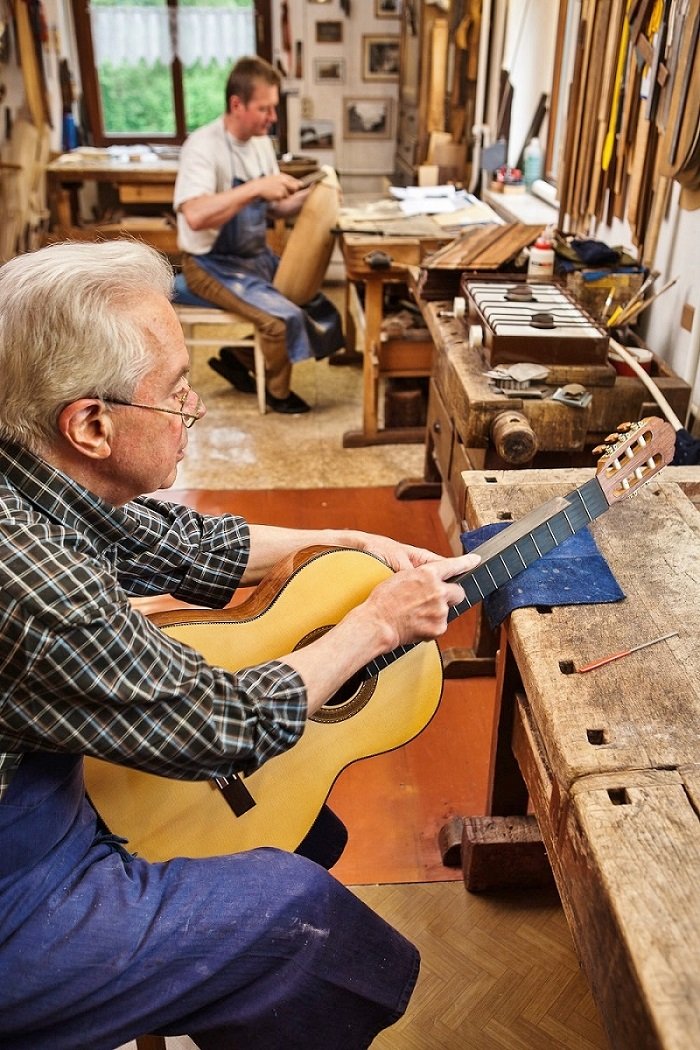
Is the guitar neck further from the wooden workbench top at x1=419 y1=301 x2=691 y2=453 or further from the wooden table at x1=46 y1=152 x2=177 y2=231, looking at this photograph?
the wooden table at x1=46 y1=152 x2=177 y2=231

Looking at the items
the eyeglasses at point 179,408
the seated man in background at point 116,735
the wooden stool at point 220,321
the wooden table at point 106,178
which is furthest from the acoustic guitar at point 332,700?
the wooden table at point 106,178

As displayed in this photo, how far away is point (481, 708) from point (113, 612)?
1.96 meters

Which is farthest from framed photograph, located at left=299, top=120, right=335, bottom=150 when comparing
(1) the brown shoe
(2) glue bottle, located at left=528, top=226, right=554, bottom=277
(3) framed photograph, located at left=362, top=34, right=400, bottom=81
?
(2) glue bottle, located at left=528, top=226, right=554, bottom=277

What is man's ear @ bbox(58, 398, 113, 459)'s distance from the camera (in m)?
1.35

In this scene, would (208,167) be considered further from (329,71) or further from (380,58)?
(380,58)

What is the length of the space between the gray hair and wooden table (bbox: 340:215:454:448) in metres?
3.25

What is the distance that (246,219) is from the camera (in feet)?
17.1

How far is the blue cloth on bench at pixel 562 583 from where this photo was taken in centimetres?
172

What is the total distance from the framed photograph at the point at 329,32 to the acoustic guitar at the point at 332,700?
7.35 meters

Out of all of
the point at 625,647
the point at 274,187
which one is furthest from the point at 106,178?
the point at 625,647

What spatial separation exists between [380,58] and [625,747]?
8.08 m

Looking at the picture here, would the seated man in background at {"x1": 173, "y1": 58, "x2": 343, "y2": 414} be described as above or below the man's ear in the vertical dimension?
below

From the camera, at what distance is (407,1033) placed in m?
2.00

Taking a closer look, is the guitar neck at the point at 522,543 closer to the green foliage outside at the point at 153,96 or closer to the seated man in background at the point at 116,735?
the seated man in background at the point at 116,735
